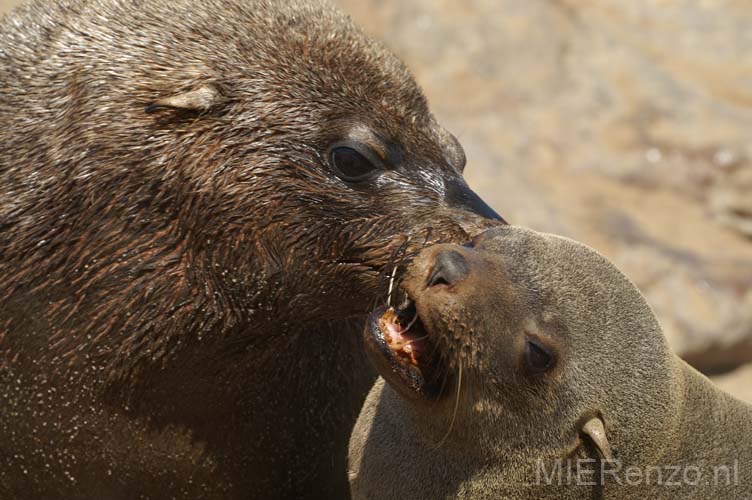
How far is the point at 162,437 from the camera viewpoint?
564cm

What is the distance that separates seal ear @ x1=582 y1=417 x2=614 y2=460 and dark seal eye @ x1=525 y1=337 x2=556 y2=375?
28cm

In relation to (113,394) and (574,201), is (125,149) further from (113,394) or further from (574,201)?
(574,201)

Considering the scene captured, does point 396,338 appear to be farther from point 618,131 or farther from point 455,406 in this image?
A: point 618,131

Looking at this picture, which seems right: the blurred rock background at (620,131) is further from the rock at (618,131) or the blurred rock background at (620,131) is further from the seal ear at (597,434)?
the seal ear at (597,434)

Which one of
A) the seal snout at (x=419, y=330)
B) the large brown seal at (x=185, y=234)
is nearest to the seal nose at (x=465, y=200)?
the large brown seal at (x=185, y=234)

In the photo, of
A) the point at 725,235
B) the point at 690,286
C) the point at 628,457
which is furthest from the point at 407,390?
the point at 725,235

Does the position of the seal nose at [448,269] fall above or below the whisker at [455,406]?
above

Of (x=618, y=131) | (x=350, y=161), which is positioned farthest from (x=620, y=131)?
(x=350, y=161)

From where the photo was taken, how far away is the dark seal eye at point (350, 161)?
5.55 meters

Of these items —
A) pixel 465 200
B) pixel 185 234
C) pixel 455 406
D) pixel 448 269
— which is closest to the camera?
pixel 448 269

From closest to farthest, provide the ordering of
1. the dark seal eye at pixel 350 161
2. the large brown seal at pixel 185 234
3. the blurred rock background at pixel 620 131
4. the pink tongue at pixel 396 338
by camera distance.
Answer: the pink tongue at pixel 396 338, the large brown seal at pixel 185 234, the dark seal eye at pixel 350 161, the blurred rock background at pixel 620 131

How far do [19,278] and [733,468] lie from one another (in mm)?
3205

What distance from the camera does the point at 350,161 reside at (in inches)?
219

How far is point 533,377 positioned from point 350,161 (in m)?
1.37
